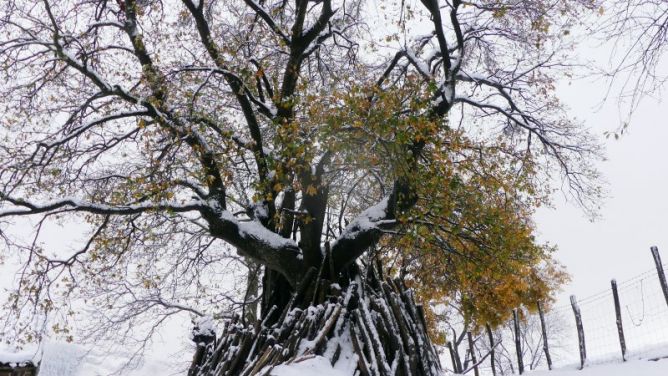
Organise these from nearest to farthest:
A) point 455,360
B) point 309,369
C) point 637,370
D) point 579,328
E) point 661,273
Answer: point 309,369 → point 637,370 → point 661,273 → point 579,328 → point 455,360

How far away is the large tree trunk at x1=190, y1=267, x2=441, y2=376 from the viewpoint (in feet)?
19.2

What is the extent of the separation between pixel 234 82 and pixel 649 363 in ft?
28.5

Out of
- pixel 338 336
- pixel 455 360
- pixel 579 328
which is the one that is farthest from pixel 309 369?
pixel 455 360

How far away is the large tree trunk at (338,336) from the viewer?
5.87m

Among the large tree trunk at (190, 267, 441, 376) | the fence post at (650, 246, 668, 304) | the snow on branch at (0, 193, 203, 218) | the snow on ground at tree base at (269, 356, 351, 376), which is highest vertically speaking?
the snow on branch at (0, 193, 203, 218)

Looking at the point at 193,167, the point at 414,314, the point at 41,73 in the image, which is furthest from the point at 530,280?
the point at 41,73

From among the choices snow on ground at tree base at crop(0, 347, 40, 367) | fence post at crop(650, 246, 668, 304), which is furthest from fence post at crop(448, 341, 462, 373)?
snow on ground at tree base at crop(0, 347, 40, 367)

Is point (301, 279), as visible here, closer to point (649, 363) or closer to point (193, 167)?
point (193, 167)

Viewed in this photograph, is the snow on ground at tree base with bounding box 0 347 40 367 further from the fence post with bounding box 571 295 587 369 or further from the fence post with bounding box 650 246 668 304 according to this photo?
the fence post with bounding box 650 246 668 304

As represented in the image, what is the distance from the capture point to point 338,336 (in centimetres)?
635

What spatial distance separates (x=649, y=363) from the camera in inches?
313

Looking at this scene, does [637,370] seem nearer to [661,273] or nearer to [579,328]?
[661,273]

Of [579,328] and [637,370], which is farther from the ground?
[579,328]

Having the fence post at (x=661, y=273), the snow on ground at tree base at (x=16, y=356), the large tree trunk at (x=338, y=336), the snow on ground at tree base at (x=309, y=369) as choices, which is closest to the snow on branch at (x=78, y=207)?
the large tree trunk at (x=338, y=336)
